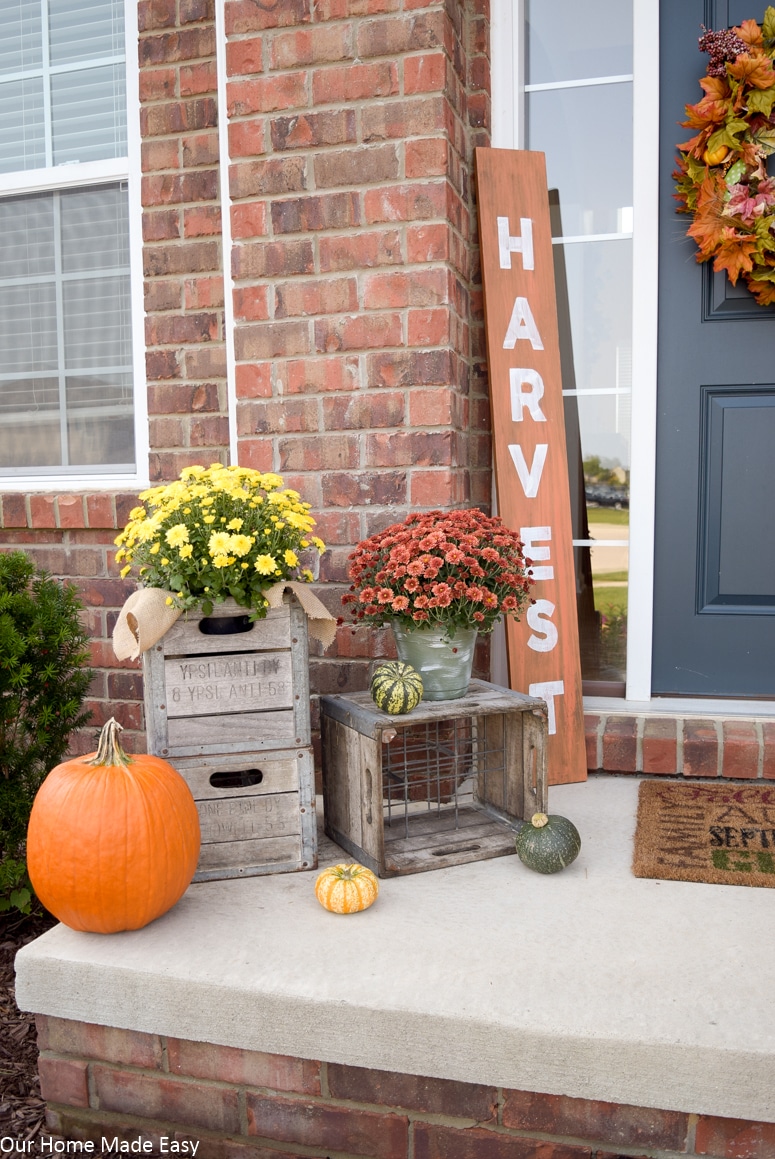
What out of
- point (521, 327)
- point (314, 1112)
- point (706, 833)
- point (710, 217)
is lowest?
point (314, 1112)

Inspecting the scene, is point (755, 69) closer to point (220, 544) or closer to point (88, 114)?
point (220, 544)

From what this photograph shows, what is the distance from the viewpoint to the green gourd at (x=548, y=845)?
1.94 meters

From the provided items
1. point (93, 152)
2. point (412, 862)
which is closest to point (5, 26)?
point (93, 152)

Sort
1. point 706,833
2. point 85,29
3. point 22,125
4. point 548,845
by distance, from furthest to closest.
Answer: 1. point 22,125
2. point 85,29
3. point 706,833
4. point 548,845

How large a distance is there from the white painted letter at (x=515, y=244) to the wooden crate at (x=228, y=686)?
4.12 ft

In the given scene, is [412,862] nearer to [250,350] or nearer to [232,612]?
[232,612]

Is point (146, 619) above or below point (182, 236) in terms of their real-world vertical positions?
below

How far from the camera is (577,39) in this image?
2689mm

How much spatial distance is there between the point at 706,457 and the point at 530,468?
53 centimetres

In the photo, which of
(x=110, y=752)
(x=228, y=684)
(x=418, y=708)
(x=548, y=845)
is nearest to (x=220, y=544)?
(x=228, y=684)

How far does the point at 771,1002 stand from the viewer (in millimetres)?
1462

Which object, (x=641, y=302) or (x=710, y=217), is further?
(x=641, y=302)

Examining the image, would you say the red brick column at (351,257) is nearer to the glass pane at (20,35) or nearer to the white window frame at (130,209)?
the white window frame at (130,209)

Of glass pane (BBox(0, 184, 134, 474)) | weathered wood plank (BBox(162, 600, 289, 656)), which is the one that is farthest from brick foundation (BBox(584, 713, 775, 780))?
glass pane (BBox(0, 184, 134, 474))
